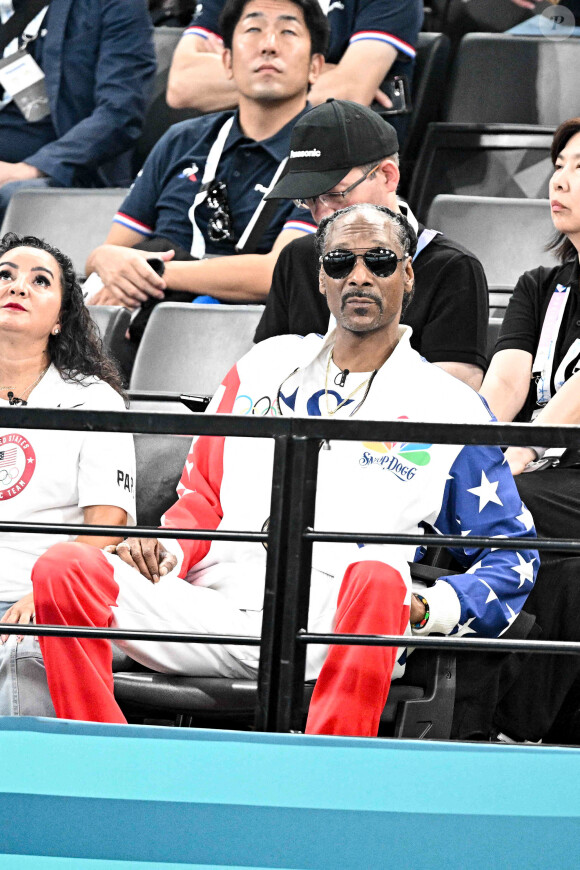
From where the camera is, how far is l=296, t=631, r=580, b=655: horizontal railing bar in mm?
1407

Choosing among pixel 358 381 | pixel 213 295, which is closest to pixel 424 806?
pixel 358 381

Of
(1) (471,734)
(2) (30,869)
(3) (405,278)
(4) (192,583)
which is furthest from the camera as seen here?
(3) (405,278)

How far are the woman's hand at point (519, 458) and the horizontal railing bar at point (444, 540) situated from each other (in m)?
0.80

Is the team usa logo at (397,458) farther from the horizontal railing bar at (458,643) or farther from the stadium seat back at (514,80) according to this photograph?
the stadium seat back at (514,80)

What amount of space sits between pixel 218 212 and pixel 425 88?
114 cm

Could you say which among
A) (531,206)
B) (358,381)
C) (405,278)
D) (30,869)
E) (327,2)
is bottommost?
(30,869)

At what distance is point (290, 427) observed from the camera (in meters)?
1.43

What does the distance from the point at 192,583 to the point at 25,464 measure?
38 centimetres

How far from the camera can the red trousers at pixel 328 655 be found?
1.59 meters

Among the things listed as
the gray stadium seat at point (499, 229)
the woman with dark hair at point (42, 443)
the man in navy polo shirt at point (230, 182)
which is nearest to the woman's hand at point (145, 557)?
the woman with dark hair at point (42, 443)

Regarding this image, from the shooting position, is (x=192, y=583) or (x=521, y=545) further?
(x=192, y=583)

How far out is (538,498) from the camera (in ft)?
6.94

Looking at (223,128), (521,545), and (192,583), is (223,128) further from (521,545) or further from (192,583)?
(521,545)

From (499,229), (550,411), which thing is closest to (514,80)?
(499,229)
